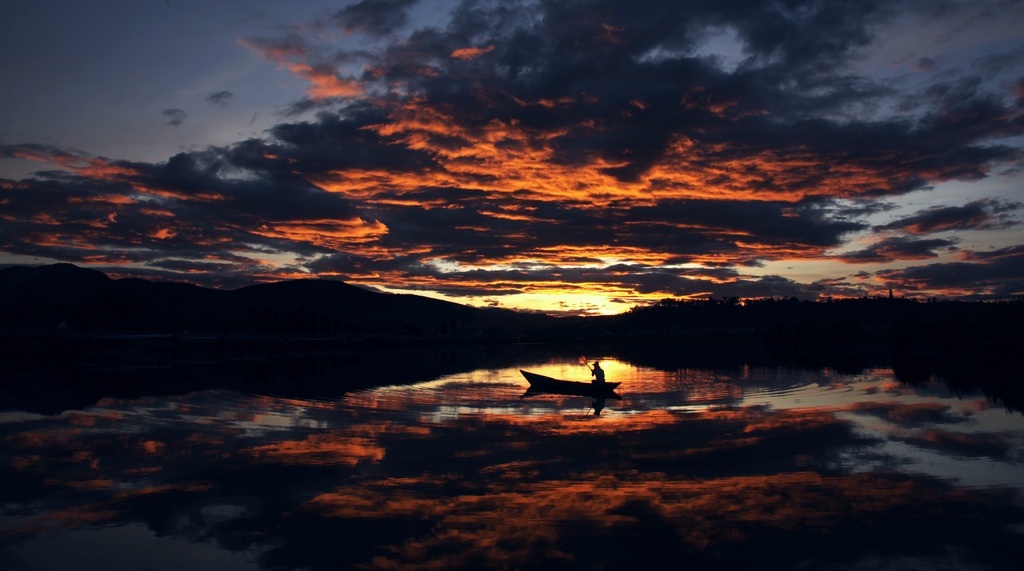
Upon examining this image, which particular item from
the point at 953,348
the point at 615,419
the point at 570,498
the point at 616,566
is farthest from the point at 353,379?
the point at 953,348

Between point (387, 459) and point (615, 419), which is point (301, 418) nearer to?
point (387, 459)

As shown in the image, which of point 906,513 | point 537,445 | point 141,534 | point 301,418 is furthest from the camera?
point 301,418

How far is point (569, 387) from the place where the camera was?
41281 mm

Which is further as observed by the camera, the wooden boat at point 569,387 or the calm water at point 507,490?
the wooden boat at point 569,387

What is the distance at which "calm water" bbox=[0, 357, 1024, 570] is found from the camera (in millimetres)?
11835

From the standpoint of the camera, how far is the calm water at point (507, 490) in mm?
11835

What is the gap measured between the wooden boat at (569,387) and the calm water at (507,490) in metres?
9.10

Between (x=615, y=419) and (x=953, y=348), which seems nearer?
(x=615, y=419)

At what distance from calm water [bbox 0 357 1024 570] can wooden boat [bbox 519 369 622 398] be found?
910cm

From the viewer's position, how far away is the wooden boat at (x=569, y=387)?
128 feet

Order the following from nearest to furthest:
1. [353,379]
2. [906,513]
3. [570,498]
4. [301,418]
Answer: [906,513]
[570,498]
[301,418]
[353,379]

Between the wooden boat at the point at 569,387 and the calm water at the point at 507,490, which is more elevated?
the wooden boat at the point at 569,387

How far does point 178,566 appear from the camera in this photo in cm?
1133

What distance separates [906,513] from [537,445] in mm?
11305
